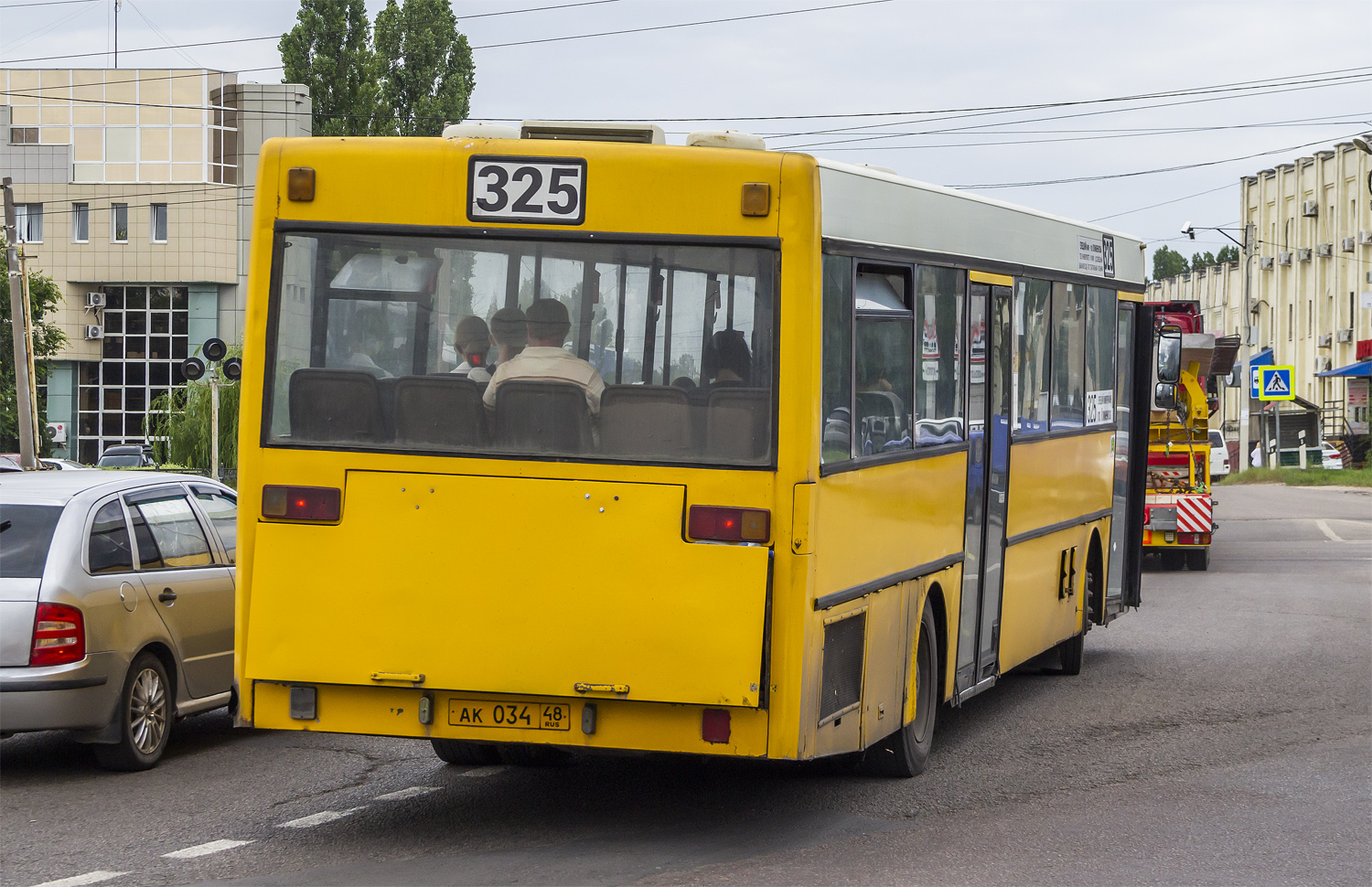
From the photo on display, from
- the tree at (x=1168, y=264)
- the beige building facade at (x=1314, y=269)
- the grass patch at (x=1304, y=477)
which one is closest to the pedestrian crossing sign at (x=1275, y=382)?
the grass patch at (x=1304, y=477)

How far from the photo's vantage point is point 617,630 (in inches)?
261

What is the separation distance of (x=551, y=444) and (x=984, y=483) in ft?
11.6

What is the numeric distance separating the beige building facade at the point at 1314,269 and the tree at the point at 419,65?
32.7 metres

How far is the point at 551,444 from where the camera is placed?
675 cm

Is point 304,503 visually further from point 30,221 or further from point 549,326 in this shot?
point 30,221

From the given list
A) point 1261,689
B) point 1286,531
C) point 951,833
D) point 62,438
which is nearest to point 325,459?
point 951,833

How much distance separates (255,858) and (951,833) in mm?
2926

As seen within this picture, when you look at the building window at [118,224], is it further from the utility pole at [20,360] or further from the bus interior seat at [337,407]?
the bus interior seat at [337,407]

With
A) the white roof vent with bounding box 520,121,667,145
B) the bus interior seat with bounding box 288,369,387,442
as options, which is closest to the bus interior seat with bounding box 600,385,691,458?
the bus interior seat with bounding box 288,369,387,442

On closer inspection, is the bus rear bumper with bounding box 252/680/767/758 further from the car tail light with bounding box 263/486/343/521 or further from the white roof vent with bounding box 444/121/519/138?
the white roof vent with bounding box 444/121/519/138

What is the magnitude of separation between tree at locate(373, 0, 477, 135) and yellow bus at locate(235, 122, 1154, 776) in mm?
46002

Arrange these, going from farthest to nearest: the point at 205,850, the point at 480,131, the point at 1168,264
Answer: the point at 1168,264
the point at 480,131
the point at 205,850

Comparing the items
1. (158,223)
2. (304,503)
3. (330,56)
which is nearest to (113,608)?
(304,503)

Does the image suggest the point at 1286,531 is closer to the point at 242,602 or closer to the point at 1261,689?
the point at 1261,689
